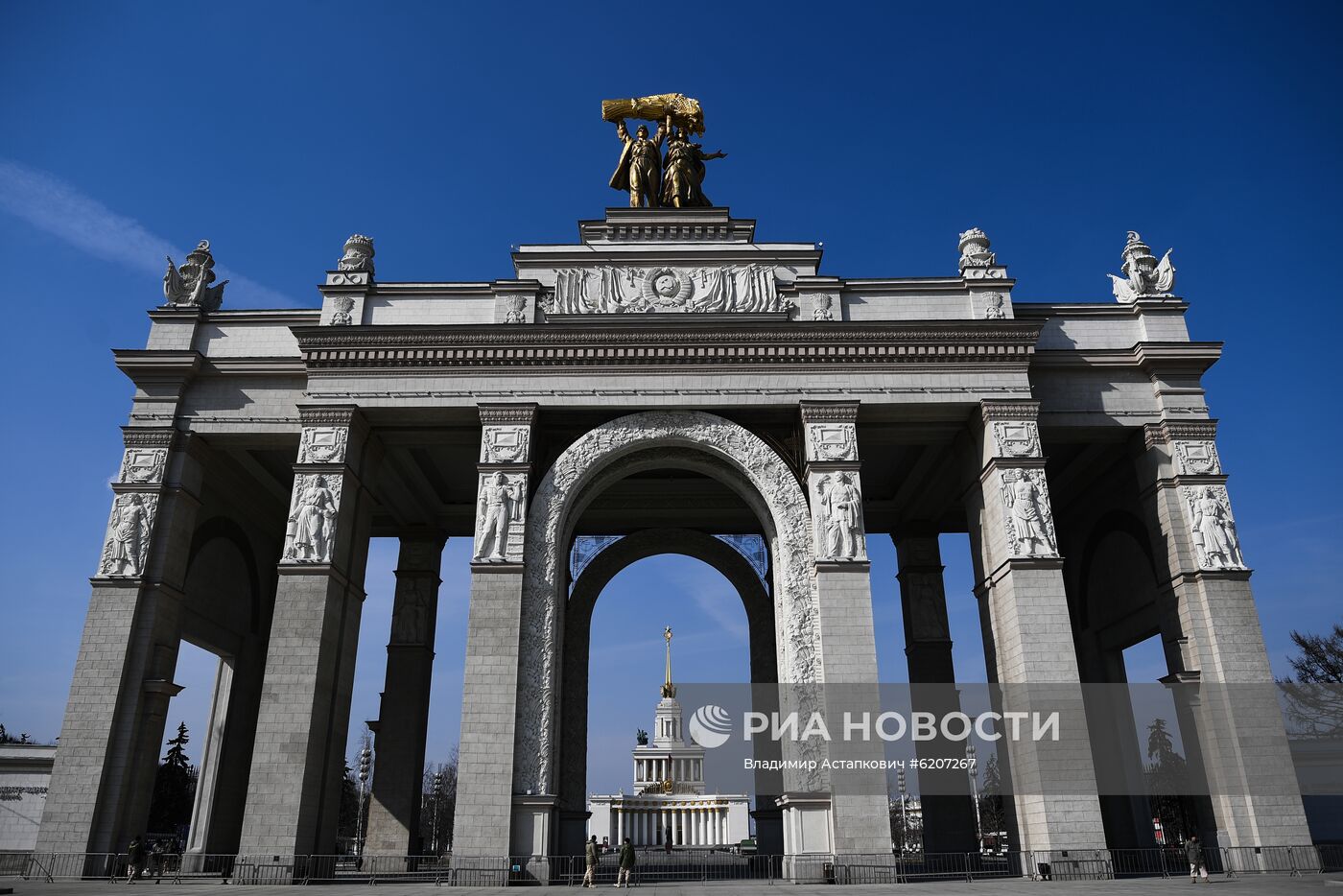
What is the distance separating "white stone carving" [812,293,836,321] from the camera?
71.6 feet

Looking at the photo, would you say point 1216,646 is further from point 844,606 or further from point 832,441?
point 832,441

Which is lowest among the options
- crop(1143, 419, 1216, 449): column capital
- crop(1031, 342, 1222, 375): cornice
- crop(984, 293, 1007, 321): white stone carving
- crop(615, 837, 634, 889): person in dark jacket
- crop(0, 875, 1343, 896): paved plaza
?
crop(0, 875, 1343, 896): paved plaza

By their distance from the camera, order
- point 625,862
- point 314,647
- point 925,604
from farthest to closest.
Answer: point 925,604, point 314,647, point 625,862

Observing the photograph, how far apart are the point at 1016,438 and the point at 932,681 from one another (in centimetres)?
916

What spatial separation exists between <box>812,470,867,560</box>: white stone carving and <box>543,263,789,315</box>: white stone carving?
4724mm

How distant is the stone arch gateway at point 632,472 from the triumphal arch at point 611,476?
0.24 feet

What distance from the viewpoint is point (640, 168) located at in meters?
27.1

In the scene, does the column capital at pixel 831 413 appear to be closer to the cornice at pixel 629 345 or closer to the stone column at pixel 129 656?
the cornice at pixel 629 345

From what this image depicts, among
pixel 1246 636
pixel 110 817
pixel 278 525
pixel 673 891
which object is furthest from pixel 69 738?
pixel 1246 636

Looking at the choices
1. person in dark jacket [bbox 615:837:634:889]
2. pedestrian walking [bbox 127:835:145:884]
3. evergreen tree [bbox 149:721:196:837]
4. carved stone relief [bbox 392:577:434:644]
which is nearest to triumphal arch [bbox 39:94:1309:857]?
pedestrian walking [bbox 127:835:145:884]

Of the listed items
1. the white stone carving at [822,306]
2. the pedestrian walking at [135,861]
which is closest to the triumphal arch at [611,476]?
the white stone carving at [822,306]

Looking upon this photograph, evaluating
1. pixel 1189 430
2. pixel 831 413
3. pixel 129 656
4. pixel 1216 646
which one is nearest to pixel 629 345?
pixel 831 413

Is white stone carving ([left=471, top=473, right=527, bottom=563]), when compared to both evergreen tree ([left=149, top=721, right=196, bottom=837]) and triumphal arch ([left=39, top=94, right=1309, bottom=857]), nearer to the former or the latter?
triumphal arch ([left=39, top=94, right=1309, bottom=857])

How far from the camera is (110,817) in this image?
61.3 feet
